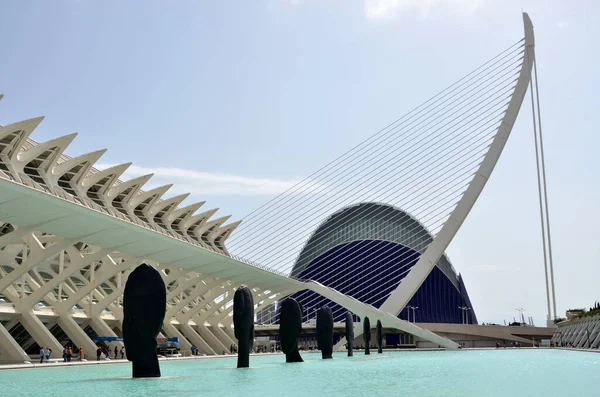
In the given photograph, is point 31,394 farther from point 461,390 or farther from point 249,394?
point 461,390

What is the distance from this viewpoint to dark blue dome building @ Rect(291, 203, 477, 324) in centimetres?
8406

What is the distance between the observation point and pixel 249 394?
1208cm

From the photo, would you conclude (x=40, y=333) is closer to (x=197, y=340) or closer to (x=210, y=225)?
(x=197, y=340)

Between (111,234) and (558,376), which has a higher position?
(111,234)

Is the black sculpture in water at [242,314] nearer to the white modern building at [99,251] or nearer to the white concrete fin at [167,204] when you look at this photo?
the white modern building at [99,251]

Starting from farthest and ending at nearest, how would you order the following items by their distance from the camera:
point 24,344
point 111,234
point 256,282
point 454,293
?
1. point 454,293
2. point 256,282
3. point 24,344
4. point 111,234

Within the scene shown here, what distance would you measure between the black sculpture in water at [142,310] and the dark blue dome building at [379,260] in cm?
6554

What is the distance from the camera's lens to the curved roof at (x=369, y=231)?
283ft

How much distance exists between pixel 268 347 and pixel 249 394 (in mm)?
49115

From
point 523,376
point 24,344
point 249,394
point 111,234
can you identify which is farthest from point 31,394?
point 24,344

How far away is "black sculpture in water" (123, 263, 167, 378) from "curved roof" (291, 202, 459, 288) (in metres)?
70.7

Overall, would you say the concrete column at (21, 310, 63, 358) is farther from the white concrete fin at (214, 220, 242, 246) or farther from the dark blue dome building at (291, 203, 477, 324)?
the dark blue dome building at (291, 203, 477, 324)

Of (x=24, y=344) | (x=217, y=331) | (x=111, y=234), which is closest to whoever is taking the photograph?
(x=111, y=234)

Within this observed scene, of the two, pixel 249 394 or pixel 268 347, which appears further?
pixel 268 347
